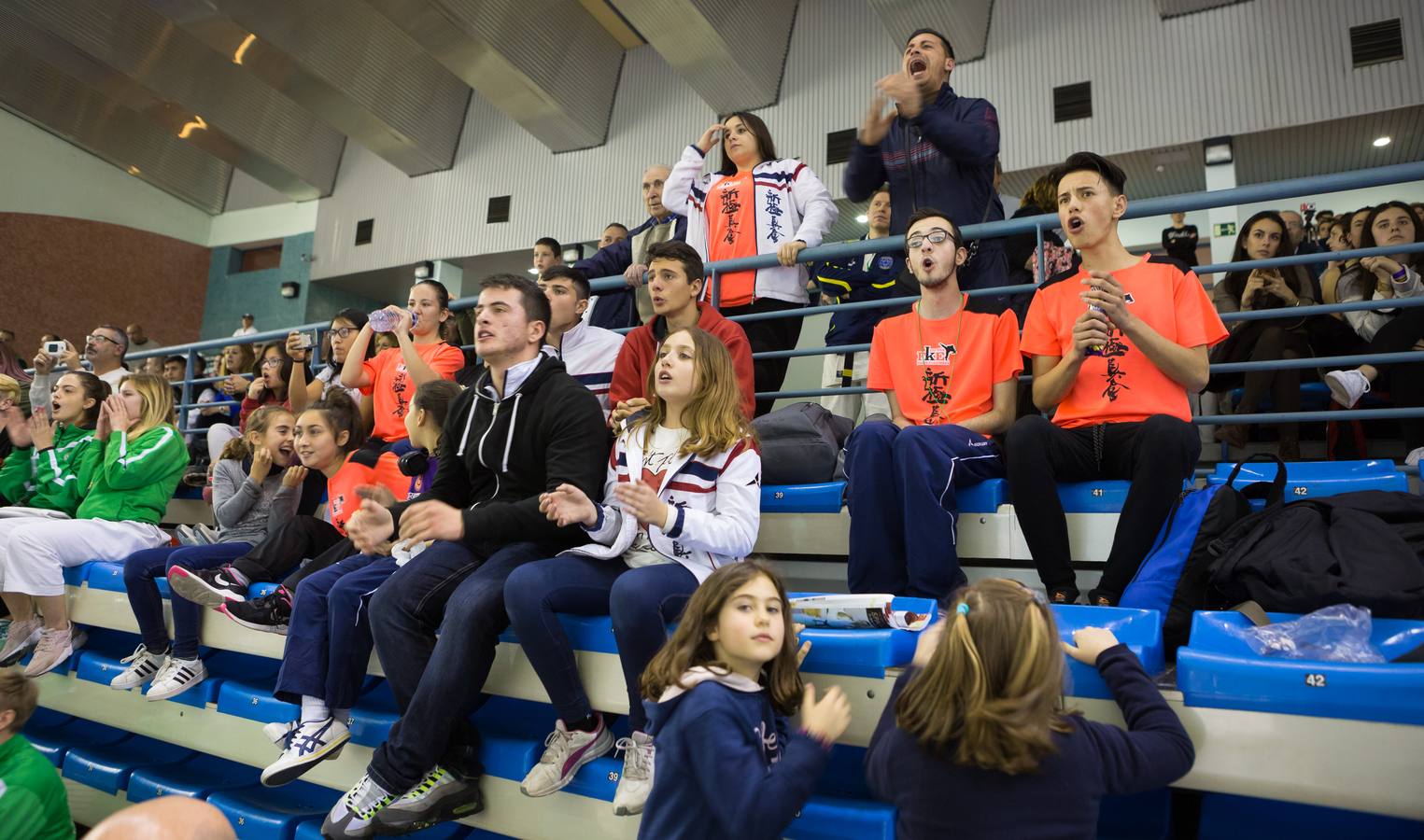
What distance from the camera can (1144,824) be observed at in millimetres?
1743

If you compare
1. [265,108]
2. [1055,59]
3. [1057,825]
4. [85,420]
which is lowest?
[1057,825]

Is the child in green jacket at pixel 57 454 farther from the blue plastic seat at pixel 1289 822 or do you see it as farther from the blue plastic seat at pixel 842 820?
the blue plastic seat at pixel 1289 822

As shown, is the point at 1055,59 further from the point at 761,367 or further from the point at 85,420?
the point at 85,420

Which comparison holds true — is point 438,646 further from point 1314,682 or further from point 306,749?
point 1314,682

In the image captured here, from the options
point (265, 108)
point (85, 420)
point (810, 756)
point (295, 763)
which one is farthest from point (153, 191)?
point (810, 756)

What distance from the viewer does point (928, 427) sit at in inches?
94.7

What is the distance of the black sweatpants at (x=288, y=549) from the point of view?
3260 mm

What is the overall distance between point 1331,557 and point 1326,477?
915 millimetres

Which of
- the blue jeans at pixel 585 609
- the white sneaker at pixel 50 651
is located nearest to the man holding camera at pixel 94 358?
the white sneaker at pixel 50 651

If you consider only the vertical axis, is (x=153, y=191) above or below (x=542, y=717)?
above

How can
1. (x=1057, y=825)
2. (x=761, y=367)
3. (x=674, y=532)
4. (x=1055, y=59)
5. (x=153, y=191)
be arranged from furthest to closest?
(x=153, y=191), (x=1055, y=59), (x=761, y=367), (x=674, y=532), (x=1057, y=825)

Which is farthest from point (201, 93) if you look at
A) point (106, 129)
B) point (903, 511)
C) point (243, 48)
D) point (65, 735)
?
point (903, 511)

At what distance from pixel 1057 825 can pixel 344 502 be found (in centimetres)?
268

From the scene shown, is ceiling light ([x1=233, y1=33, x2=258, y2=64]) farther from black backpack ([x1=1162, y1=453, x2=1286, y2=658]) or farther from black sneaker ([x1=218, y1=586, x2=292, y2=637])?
black backpack ([x1=1162, y1=453, x2=1286, y2=658])
